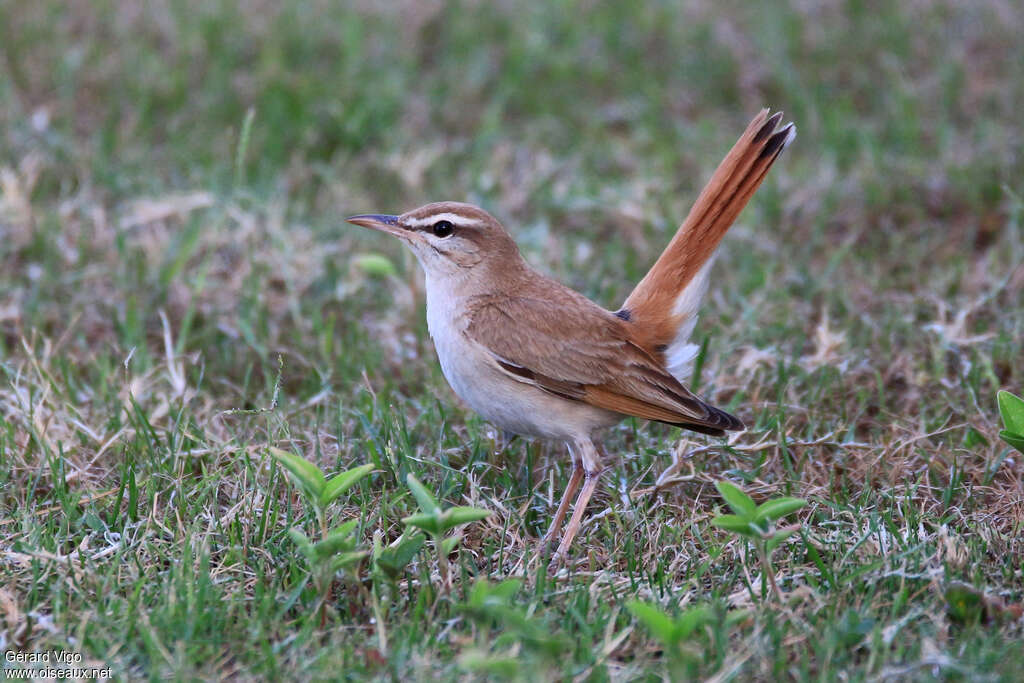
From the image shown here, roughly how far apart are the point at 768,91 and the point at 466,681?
719 centimetres

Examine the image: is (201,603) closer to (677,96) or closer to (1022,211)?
(1022,211)

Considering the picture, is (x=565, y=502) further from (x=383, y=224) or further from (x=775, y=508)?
(x=383, y=224)

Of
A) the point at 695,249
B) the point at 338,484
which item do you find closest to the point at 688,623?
the point at 338,484

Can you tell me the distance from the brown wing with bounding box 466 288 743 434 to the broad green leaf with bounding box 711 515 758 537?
880 mm

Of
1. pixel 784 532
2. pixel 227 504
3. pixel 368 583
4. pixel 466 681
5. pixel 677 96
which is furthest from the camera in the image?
pixel 677 96

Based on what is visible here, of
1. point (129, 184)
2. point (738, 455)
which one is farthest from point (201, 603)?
point (129, 184)

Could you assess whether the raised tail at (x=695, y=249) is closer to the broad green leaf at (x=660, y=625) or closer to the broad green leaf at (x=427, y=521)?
the broad green leaf at (x=427, y=521)

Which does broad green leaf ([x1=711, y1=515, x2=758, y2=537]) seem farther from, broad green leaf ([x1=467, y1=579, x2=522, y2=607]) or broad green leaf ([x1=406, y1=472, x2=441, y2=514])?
broad green leaf ([x1=406, y1=472, x2=441, y2=514])

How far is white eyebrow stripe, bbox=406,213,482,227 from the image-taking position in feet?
17.6

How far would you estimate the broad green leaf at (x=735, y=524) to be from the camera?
4066 mm

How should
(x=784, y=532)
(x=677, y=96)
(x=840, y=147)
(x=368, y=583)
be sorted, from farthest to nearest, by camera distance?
(x=677, y=96)
(x=840, y=147)
(x=368, y=583)
(x=784, y=532)

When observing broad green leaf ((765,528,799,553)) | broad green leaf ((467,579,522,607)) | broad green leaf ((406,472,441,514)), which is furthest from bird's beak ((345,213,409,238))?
broad green leaf ((765,528,799,553))

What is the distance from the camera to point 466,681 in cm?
383

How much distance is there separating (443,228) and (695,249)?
1111mm
